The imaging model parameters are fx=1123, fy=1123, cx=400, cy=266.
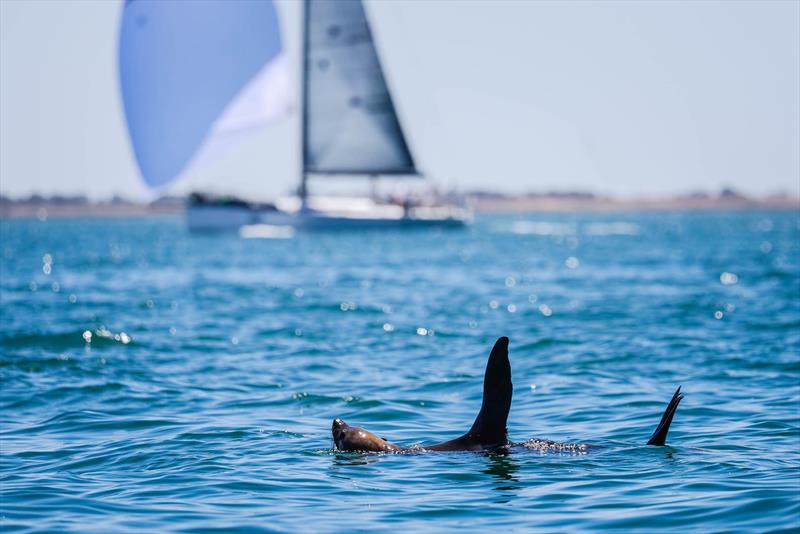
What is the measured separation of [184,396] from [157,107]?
40.3m

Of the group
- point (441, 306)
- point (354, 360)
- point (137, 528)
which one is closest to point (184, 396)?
point (354, 360)

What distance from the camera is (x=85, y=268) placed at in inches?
1727

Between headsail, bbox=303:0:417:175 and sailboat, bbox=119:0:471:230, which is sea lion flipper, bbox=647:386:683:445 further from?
headsail, bbox=303:0:417:175

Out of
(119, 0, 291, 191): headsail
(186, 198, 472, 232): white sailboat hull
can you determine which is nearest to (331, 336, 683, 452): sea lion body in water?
(119, 0, 291, 191): headsail

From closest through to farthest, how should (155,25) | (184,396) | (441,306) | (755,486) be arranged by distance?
(755,486) → (184,396) → (441,306) → (155,25)

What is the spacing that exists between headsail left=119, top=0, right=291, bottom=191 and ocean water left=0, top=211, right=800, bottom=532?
2198 centimetres

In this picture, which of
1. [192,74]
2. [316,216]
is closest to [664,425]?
[192,74]

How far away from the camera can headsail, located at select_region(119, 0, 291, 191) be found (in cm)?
4997

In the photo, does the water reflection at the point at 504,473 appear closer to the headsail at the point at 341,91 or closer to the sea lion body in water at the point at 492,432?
the sea lion body in water at the point at 492,432

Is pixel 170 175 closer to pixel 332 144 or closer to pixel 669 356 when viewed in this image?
pixel 332 144

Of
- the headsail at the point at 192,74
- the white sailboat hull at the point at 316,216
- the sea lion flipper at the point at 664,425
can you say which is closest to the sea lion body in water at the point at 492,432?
the sea lion flipper at the point at 664,425

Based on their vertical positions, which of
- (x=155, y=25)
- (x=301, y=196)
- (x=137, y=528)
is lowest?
(x=137, y=528)

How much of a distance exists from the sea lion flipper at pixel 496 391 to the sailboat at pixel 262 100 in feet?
137

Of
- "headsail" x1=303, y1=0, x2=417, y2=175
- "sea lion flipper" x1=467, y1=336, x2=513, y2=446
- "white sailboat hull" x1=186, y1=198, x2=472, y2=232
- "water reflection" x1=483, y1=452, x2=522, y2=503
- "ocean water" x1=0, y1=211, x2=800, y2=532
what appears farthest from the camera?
"white sailboat hull" x1=186, y1=198, x2=472, y2=232
